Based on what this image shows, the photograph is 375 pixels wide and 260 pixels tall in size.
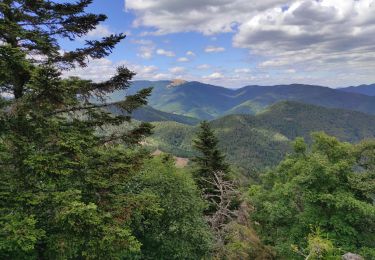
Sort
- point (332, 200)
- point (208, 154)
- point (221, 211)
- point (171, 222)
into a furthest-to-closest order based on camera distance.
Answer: point (208, 154) < point (221, 211) < point (332, 200) < point (171, 222)

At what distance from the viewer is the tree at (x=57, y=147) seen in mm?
11516

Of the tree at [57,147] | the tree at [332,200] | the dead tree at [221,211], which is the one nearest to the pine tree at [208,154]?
the dead tree at [221,211]

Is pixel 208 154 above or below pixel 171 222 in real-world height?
above

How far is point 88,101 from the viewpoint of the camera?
1440 cm

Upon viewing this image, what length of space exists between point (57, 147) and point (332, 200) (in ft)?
75.7

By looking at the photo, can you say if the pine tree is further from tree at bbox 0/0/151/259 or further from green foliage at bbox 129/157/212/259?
tree at bbox 0/0/151/259

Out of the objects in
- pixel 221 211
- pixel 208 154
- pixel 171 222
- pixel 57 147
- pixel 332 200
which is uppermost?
pixel 57 147

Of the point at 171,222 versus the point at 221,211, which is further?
the point at 221,211

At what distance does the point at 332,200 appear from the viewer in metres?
28.0

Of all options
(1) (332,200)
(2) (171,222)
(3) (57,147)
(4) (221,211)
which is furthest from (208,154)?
(3) (57,147)

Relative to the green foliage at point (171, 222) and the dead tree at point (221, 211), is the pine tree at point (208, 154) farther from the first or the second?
the green foliage at point (171, 222)

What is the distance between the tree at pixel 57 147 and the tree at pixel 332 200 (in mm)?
18655

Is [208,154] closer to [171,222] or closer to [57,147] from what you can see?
[171,222]

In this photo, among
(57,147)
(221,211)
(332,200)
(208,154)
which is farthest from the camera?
(208,154)
